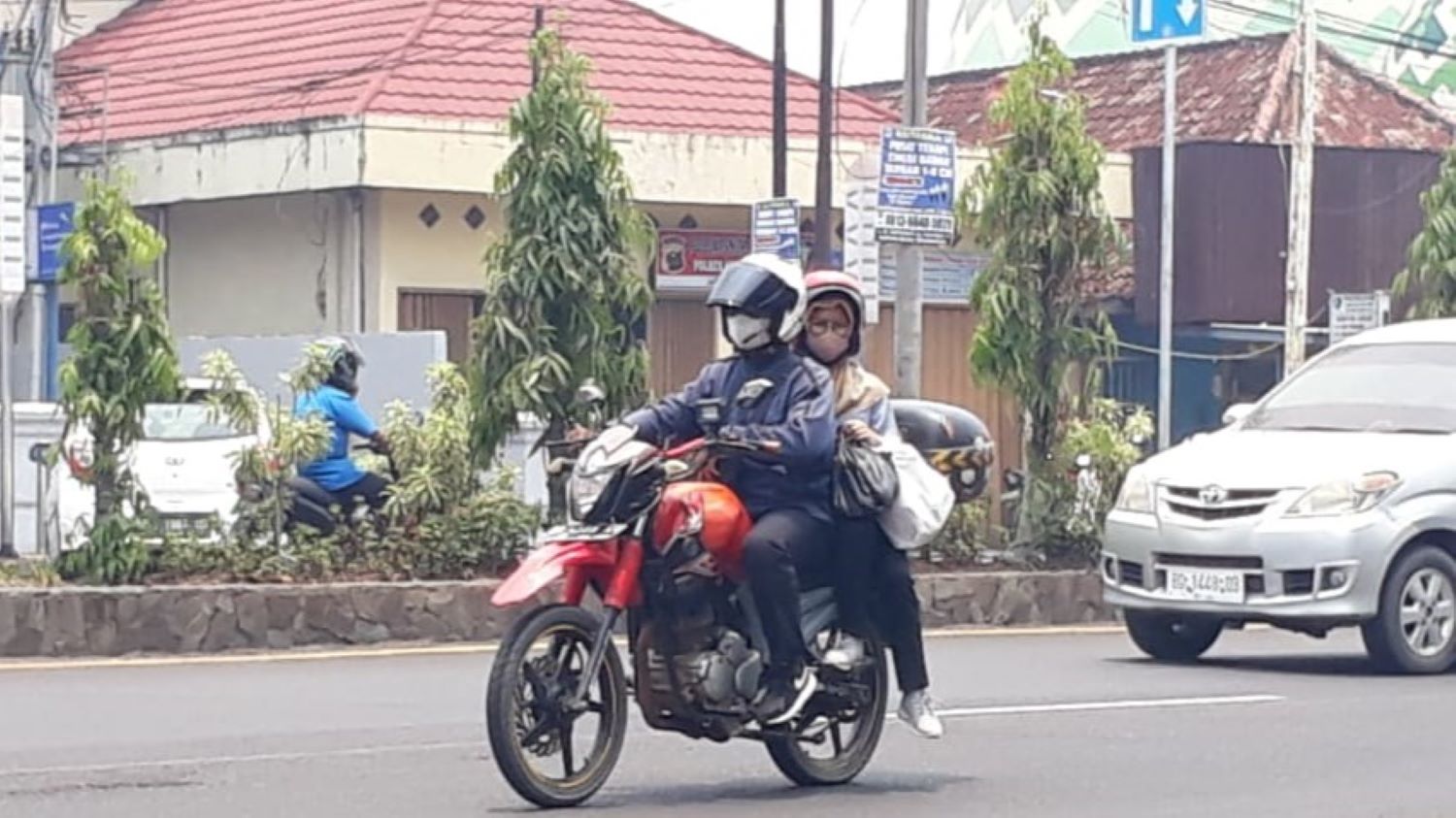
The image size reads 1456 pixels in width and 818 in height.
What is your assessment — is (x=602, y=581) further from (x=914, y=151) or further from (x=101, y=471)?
(x=914, y=151)

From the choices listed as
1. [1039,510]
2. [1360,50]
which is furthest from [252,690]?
[1360,50]

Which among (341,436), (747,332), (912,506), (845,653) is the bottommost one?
(845,653)

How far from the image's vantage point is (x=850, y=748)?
Result: 32.1 feet

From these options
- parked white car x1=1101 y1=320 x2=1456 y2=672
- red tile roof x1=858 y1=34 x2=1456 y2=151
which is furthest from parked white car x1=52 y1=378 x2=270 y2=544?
red tile roof x1=858 y1=34 x2=1456 y2=151

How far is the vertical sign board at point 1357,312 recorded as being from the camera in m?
26.2

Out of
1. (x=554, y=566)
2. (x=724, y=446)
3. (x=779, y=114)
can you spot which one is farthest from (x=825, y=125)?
(x=554, y=566)

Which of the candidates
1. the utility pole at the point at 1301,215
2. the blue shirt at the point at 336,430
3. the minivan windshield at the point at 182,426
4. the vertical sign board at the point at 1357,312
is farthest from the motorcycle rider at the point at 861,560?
the utility pole at the point at 1301,215

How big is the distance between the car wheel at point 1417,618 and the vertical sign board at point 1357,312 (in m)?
12.3

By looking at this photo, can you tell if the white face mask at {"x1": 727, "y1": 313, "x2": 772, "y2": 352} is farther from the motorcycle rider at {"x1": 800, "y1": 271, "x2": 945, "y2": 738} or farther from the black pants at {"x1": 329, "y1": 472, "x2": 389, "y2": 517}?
the black pants at {"x1": 329, "y1": 472, "x2": 389, "y2": 517}

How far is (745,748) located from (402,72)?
19.7 metres

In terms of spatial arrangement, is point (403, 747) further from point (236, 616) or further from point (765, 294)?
point (236, 616)

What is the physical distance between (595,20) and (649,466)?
2440 centimetres

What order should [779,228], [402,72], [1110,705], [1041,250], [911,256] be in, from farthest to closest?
[402,72]
[779,228]
[911,256]
[1041,250]
[1110,705]

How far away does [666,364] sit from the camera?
3150 centimetres
